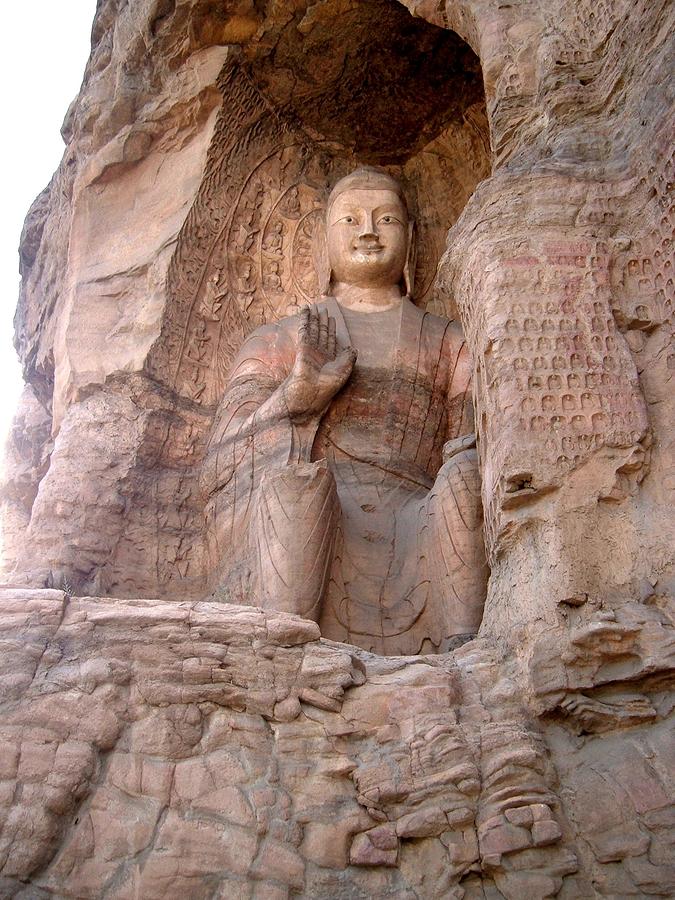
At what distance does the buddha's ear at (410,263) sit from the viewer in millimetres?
6387

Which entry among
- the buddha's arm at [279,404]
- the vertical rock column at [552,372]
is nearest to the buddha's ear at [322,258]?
the buddha's arm at [279,404]

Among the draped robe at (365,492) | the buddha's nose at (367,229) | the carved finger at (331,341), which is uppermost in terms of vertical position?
the buddha's nose at (367,229)

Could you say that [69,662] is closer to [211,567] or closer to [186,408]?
[211,567]

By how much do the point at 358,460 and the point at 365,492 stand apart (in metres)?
0.23

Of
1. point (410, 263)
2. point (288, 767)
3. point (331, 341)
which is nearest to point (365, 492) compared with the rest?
point (331, 341)

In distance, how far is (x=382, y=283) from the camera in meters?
6.27

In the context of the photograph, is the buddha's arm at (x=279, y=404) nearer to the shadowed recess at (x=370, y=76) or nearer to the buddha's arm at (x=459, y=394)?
the buddha's arm at (x=459, y=394)

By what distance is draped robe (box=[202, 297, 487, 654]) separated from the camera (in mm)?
4453

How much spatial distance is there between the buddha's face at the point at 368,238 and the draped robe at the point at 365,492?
27 centimetres

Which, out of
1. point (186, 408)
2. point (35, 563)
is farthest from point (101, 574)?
point (186, 408)

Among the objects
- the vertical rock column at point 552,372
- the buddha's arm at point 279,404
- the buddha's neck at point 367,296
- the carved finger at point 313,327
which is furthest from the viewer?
the buddha's neck at point 367,296

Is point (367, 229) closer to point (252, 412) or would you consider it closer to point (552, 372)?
point (252, 412)

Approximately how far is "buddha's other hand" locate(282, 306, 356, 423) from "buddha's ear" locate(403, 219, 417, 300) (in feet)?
3.36

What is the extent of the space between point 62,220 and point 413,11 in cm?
262
